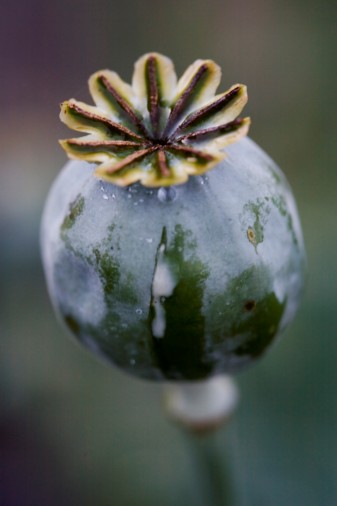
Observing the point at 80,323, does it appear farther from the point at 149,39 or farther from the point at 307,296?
the point at 149,39

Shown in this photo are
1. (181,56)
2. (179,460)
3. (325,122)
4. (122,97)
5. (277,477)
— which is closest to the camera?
(122,97)

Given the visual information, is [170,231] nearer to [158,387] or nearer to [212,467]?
[212,467]

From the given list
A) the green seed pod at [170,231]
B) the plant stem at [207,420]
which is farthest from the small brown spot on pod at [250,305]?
the plant stem at [207,420]

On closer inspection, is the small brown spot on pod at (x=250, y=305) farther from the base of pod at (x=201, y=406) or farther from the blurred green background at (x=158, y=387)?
the blurred green background at (x=158, y=387)

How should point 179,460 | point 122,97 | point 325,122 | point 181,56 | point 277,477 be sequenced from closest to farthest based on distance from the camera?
point 122,97 < point 277,477 < point 179,460 < point 325,122 < point 181,56

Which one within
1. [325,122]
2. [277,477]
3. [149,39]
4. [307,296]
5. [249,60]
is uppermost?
[149,39]

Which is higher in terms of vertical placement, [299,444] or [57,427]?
[57,427]

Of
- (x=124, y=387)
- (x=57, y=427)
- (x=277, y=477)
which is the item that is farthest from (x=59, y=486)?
(x=277, y=477)
